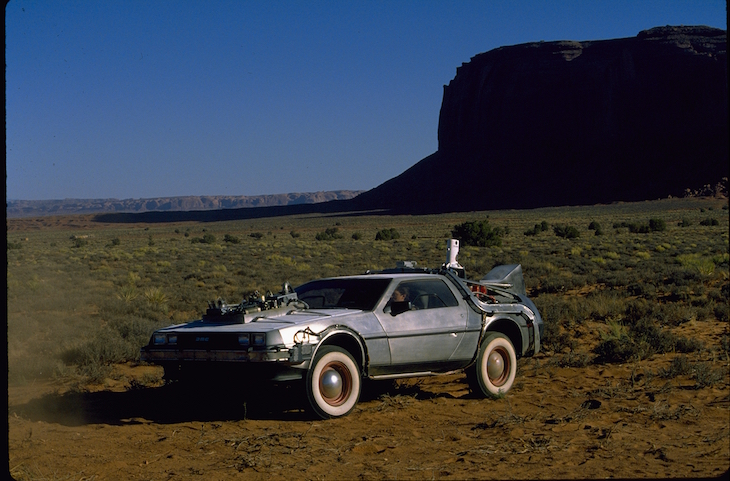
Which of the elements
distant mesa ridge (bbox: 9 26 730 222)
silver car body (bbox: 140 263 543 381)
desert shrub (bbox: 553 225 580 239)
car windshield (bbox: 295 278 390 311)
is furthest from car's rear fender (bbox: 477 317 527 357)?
distant mesa ridge (bbox: 9 26 730 222)

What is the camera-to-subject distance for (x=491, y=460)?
19.1 feet

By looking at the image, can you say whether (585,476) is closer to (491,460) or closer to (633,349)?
(491,460)

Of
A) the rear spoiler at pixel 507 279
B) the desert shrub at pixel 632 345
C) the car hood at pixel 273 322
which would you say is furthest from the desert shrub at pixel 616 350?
the car hood at pixel 273 322

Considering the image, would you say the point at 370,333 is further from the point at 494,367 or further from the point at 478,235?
the point at 478,235

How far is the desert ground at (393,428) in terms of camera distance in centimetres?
568

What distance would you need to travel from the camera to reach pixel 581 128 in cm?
12644

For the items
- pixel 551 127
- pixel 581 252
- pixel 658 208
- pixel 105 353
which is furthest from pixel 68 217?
pixel 105 353

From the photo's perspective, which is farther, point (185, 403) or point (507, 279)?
point (507, 279)

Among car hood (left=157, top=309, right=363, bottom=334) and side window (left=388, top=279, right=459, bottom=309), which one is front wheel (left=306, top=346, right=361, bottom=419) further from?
side window (left=388, top=279, right=459, bottom=309)

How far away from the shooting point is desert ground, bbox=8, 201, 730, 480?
5680 millimetres

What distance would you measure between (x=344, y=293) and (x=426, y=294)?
35.0 inches

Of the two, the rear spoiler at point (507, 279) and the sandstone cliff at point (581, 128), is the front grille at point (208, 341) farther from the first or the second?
the sandstone cliff at point (581, 128)

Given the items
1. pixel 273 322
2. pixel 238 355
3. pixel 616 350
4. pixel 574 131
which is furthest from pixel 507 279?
pixel 574 131

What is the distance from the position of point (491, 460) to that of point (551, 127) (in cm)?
12909
